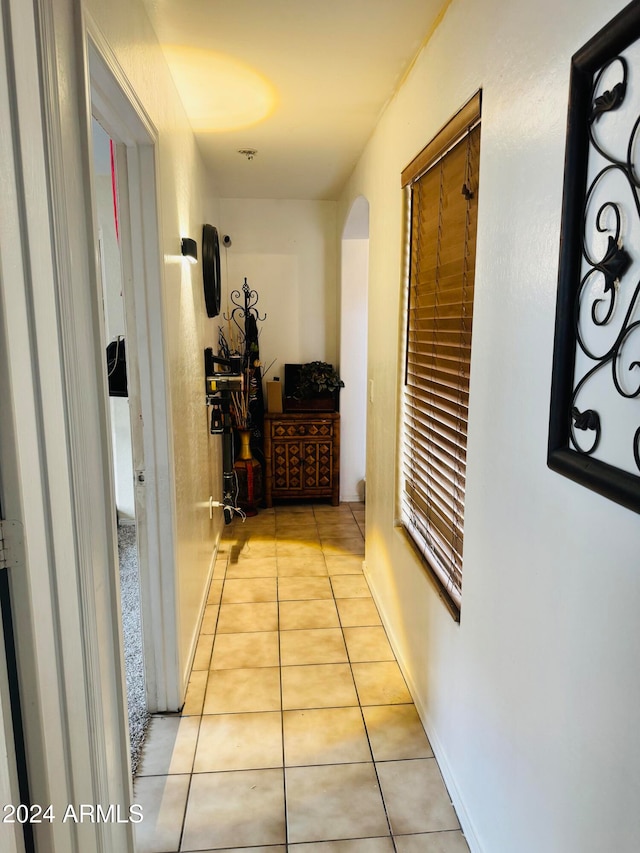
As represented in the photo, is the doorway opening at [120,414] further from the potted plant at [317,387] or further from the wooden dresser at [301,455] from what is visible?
the potted plant at [317,387]

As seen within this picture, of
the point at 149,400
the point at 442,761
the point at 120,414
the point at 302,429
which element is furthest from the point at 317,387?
the point at 442,761

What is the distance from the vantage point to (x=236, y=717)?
2102 millimetres

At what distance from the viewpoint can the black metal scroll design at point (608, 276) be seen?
82 cm

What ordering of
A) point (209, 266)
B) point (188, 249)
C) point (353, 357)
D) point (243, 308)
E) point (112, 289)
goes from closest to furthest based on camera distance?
point (188, 249) → point (209, 266) → point (112, 289) → point (353, 357) → point (243, 308)

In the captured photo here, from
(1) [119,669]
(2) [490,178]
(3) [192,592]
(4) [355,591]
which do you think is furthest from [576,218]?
(4) [355,591]

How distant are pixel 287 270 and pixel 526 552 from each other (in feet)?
12.4

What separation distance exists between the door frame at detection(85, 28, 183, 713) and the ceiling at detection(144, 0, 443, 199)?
42 cm

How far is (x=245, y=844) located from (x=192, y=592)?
1120 mm

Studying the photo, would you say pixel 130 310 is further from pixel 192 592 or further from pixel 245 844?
pixel 245 844

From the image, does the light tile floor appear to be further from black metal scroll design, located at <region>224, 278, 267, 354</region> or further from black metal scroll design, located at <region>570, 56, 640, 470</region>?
black metal scroll design, located at <region>224, 278, 267, 354</region>

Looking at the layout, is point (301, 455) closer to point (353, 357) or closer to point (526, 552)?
point (353, 357)

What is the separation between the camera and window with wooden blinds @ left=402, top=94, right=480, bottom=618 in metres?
1.64

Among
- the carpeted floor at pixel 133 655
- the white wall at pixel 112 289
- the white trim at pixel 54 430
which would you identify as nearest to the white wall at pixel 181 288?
the carpeted floor at pixel 133 655

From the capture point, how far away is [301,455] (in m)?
4.43
